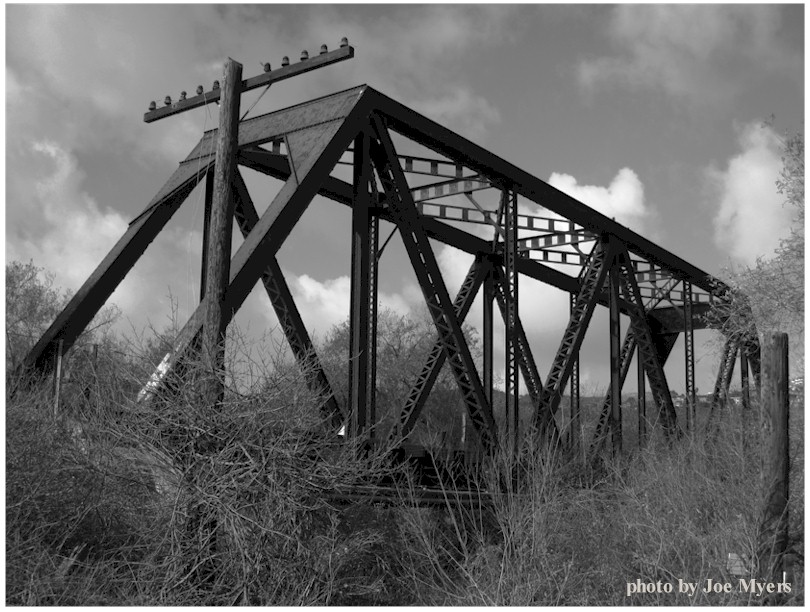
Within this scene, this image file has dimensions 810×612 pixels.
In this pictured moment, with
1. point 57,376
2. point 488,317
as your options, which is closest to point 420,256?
point 488,317

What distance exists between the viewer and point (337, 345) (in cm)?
4425

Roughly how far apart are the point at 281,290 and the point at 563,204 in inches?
268

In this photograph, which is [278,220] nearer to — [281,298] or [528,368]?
[281,298]

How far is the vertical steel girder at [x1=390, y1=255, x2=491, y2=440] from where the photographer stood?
14023mm

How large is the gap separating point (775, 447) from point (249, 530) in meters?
A: 5.93

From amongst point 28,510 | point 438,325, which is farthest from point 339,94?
point 28,510

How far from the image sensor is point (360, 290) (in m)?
12.7

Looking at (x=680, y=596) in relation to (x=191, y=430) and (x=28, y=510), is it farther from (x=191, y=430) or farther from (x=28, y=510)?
(x=28, y=510)

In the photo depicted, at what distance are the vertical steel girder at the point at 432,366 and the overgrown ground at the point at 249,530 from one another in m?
1.63

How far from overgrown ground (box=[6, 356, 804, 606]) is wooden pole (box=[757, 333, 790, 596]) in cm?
35

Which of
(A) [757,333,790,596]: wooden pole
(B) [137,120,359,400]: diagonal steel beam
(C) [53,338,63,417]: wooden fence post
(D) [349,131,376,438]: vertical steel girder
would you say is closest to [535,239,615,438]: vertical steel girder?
(D) [349,131,376,438]: vertical steel girder

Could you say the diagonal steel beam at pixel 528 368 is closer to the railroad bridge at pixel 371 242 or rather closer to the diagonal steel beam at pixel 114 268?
the railroad bridge at pixel 371 242

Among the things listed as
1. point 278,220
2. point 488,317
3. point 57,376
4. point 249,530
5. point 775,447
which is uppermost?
point 278,220

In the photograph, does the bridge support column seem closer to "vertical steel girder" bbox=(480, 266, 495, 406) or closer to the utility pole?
"vertical steel girder" bbox=(480, 266, 495, 406)
